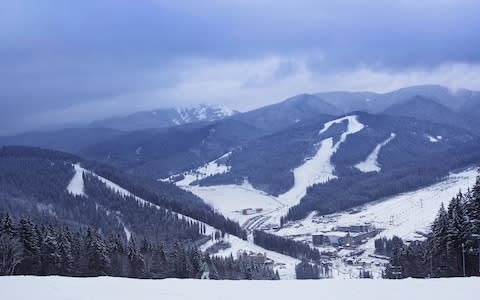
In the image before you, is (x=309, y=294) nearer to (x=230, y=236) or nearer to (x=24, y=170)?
(x=230, y=236)

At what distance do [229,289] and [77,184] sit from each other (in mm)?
124709

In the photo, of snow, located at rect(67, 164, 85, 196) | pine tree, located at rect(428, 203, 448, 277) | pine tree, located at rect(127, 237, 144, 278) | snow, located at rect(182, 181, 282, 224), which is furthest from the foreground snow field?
snow, located at rect(67, 164, 85, 196)

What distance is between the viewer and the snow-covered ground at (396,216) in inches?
Answer: 3649

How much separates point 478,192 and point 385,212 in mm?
92819

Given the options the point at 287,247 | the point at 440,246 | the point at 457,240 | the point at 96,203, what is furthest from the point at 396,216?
the point at 457,240

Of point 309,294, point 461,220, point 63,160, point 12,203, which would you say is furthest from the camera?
point 63,160

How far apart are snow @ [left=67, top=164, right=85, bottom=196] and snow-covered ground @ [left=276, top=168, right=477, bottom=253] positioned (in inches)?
Answer: 2118

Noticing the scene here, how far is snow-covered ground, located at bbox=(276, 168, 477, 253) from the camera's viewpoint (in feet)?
304

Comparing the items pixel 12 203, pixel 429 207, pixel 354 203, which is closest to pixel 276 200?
pixel 354 203

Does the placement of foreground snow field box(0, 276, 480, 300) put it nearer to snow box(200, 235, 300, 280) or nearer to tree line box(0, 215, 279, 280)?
tree line box(0, 215, 279, 280)

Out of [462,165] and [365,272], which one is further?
[462,165]

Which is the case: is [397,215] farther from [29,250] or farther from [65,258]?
[29,250]

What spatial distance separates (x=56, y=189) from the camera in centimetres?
11862

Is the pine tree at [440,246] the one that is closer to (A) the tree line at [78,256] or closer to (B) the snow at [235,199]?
(A) the tree line at [78,256]
